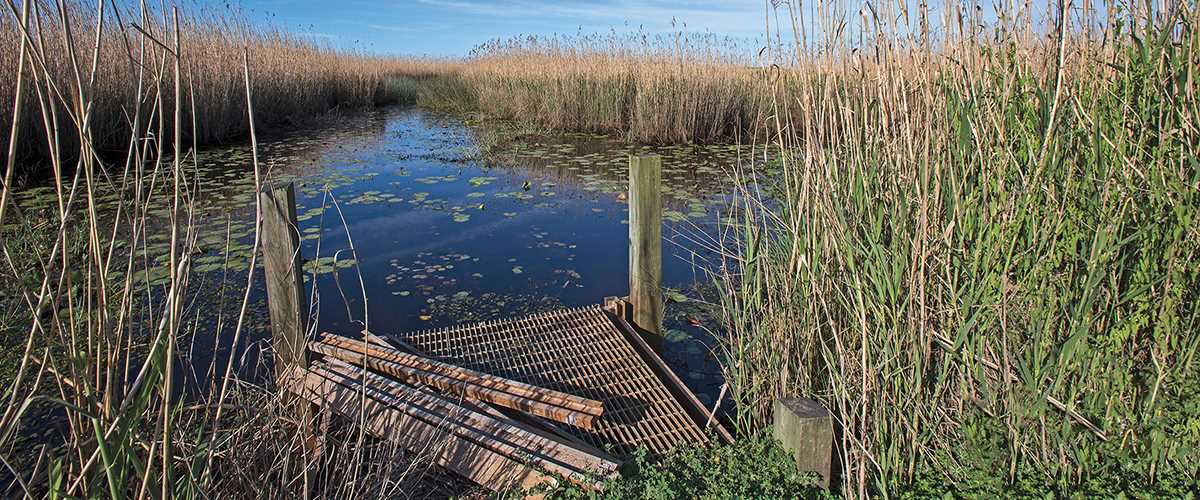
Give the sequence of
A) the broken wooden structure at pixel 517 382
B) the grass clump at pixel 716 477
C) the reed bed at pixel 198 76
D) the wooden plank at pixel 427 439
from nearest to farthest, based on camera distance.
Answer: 1. the grass clump at pixel 716 477
2. the wooden plank at pixel 427 439
3. the broken wooden structure at pixel 517 382
4. the reed bed at pixel 198 76

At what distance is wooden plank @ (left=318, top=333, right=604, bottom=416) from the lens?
7.95ft

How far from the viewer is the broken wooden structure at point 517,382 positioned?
2135 millimetres

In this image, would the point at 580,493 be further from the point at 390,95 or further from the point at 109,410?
the point at 390,95

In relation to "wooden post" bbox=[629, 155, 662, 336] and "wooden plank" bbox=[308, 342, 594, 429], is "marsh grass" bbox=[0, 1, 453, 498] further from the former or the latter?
"wooden post" bbox=[629, 155, 662, 336]

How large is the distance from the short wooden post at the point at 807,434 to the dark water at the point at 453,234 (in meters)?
0.79

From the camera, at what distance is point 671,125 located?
383 inches

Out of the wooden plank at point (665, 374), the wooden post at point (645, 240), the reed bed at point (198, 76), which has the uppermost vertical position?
the reed bed at point (198, 76)

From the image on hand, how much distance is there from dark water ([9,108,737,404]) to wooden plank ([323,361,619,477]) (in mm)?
374

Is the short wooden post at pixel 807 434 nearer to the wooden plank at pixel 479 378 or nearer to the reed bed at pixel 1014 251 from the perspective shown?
the reed bed at pixel 1014 251

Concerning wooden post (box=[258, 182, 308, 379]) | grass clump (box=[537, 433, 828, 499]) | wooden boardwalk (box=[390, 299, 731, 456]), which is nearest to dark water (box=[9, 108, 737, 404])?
wooden post (box=[258, 182, 308, 379])

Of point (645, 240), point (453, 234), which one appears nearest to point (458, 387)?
point (645, 240)

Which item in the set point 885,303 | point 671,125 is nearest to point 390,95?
point 671,125

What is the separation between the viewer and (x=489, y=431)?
87.7 inches

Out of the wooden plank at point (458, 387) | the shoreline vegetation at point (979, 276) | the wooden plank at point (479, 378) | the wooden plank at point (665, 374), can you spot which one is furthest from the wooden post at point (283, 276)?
the wooden plank at point (665, 374)
